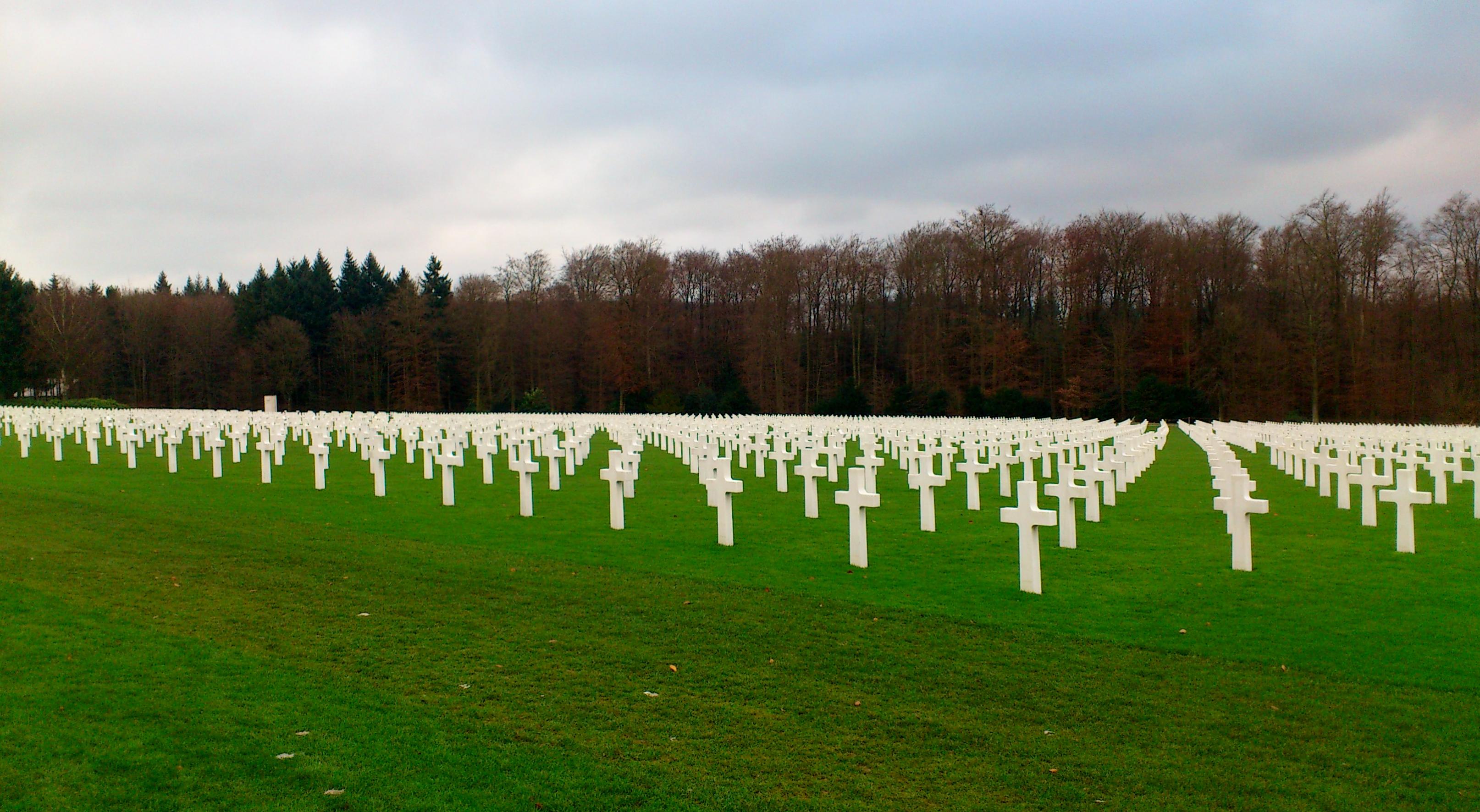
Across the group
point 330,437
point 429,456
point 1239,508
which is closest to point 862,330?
point 330,437

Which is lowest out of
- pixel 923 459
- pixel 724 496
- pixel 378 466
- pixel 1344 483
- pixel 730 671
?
pixel 730 671

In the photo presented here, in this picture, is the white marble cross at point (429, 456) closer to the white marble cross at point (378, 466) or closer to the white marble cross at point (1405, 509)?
the white marble cross at point (378, 466)

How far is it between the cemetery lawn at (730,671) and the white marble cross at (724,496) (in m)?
0.19

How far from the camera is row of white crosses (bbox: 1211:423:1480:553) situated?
980 cm

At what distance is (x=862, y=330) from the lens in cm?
5847

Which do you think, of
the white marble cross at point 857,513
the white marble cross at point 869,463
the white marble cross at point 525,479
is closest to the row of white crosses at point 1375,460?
the white marble cross at point 857,513

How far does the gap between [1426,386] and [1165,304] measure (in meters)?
12.0

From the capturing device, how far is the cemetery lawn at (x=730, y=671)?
3982mm

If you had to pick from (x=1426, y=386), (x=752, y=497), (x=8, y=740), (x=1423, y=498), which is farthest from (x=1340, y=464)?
(x=1426, y=386)

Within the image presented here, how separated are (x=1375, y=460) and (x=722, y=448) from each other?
1193 cm

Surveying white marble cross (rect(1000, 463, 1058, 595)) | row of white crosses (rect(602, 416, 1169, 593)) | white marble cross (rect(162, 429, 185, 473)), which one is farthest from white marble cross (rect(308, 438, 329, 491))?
white marble cross (rect(1000, 463, 1058, 595))

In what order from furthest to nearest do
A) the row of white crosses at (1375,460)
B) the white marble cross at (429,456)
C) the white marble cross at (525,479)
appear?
the white marble cross at (429,456) → the white marble cross at (525,479) → the row of white crosses at (1375,460)

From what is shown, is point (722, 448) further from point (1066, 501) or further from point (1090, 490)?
point (1066, 501)

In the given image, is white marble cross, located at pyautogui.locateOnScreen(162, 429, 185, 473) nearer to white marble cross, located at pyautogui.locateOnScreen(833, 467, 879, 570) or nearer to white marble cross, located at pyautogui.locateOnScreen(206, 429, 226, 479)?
white marble cross, located at pyautogui.locateOnScreen(206, 429, 226, 479)
